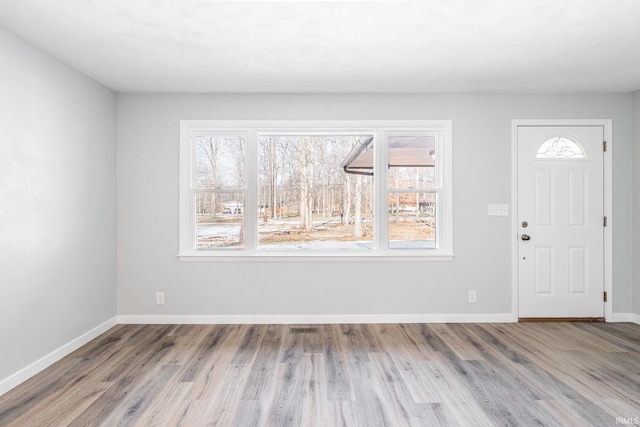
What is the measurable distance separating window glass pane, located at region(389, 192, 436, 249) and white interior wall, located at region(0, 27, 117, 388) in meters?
3.11

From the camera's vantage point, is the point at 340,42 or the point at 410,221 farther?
the point at 410,221

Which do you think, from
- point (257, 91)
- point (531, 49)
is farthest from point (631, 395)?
point (257, 91)

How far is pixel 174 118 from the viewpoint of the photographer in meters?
3.99

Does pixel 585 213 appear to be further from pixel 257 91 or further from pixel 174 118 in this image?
pixel 174 118

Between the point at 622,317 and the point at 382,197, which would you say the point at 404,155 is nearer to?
the point at 382,197

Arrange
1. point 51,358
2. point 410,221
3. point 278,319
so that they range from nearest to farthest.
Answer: point 51,358 < point 278,319 < point 410,221

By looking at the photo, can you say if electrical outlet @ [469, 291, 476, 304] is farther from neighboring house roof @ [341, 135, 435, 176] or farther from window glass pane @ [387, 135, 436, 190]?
neighboring house roof @ [341, 135, 435, 176]

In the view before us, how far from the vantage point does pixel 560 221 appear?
159 inches

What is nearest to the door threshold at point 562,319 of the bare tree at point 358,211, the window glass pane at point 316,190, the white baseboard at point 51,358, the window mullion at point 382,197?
the window mullion at point 382,197

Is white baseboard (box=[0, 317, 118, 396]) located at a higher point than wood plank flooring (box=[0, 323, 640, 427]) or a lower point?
higher

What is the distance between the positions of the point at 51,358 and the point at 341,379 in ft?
7.88

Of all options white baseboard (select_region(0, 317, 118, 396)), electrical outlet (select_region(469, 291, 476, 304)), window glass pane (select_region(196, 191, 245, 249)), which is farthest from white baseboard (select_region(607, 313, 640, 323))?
white baseboard (select_region(0, 317, 118, 396))

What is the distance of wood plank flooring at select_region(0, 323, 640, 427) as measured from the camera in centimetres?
225

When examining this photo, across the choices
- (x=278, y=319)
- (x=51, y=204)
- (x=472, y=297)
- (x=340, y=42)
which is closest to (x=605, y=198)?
(x=472, y=297)
